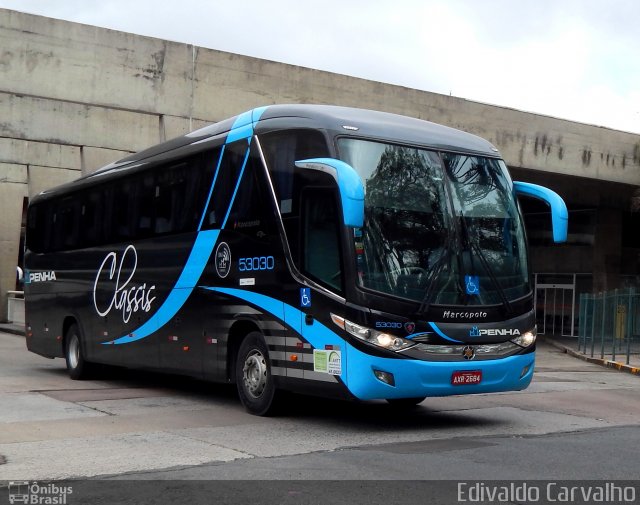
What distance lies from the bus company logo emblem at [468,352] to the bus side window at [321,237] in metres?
1.59

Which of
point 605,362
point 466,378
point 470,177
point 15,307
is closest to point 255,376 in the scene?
point 466,378

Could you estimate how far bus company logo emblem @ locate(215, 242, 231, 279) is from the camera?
11469mm

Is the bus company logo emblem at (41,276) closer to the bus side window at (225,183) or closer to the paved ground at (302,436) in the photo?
the paved ground at (302,436)

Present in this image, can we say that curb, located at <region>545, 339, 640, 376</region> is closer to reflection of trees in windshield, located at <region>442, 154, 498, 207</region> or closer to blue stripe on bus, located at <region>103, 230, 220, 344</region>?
reflection of trees in windshield, located at <region>442, 154, 498, 207</region>

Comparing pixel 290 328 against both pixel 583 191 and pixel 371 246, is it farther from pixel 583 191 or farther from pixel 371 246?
pixel 583 191

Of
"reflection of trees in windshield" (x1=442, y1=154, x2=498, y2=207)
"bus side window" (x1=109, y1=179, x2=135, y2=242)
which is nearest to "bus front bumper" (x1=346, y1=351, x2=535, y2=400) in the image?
"reflection of trees in windshield" (x1=442, y1=154, x2=498, y2=207)

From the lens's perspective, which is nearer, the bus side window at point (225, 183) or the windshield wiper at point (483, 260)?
the windshield wiper at point (483, 260)

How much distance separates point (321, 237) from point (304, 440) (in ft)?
7.24

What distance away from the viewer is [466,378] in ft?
32.4

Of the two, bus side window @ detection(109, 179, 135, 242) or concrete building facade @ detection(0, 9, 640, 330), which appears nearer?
bus side window @ detection(109, 179, 135, 242)

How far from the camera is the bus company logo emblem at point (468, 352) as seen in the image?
991 cm

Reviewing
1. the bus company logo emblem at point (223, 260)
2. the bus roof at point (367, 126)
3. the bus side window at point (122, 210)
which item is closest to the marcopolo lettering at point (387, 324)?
the bus roof at point (367, 126)

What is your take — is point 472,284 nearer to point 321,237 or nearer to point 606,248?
point 321,237

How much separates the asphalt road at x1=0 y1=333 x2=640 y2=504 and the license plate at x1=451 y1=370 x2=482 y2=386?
0.58 meters
